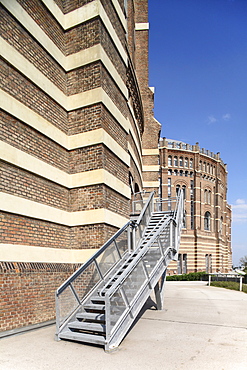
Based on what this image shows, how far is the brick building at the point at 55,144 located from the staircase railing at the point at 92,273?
0.70m

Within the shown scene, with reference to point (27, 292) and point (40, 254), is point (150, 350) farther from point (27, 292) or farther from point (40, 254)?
point (40, 254)

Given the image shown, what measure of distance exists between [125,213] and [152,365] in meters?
6.64

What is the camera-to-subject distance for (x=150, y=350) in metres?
6.60

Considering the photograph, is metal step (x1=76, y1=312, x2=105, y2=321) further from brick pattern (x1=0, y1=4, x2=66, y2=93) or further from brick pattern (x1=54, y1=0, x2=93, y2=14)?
brick pattern (x1=54, y1=0, x2=93, y2=14)

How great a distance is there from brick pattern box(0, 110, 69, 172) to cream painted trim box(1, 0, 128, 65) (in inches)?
110

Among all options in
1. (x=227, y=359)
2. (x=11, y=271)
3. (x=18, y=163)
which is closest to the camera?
(x=227, y=359)

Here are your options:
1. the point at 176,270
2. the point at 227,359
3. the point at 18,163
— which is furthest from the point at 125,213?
the point at 176,270

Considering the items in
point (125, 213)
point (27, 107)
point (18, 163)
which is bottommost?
point (125, 213)

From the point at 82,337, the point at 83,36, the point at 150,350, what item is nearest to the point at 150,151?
the point at 83,36

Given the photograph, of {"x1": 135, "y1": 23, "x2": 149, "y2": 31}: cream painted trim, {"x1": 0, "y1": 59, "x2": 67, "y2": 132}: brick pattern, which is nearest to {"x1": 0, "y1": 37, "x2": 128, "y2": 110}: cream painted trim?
{"x1": 0, "y1": 59, "x2": 67, "y2": 132}: brick pattern

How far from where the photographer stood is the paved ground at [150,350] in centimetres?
573

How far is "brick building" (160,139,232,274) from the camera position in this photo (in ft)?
155

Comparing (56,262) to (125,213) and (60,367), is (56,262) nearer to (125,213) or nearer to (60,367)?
(125,213)

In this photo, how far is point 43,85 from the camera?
9.98m
